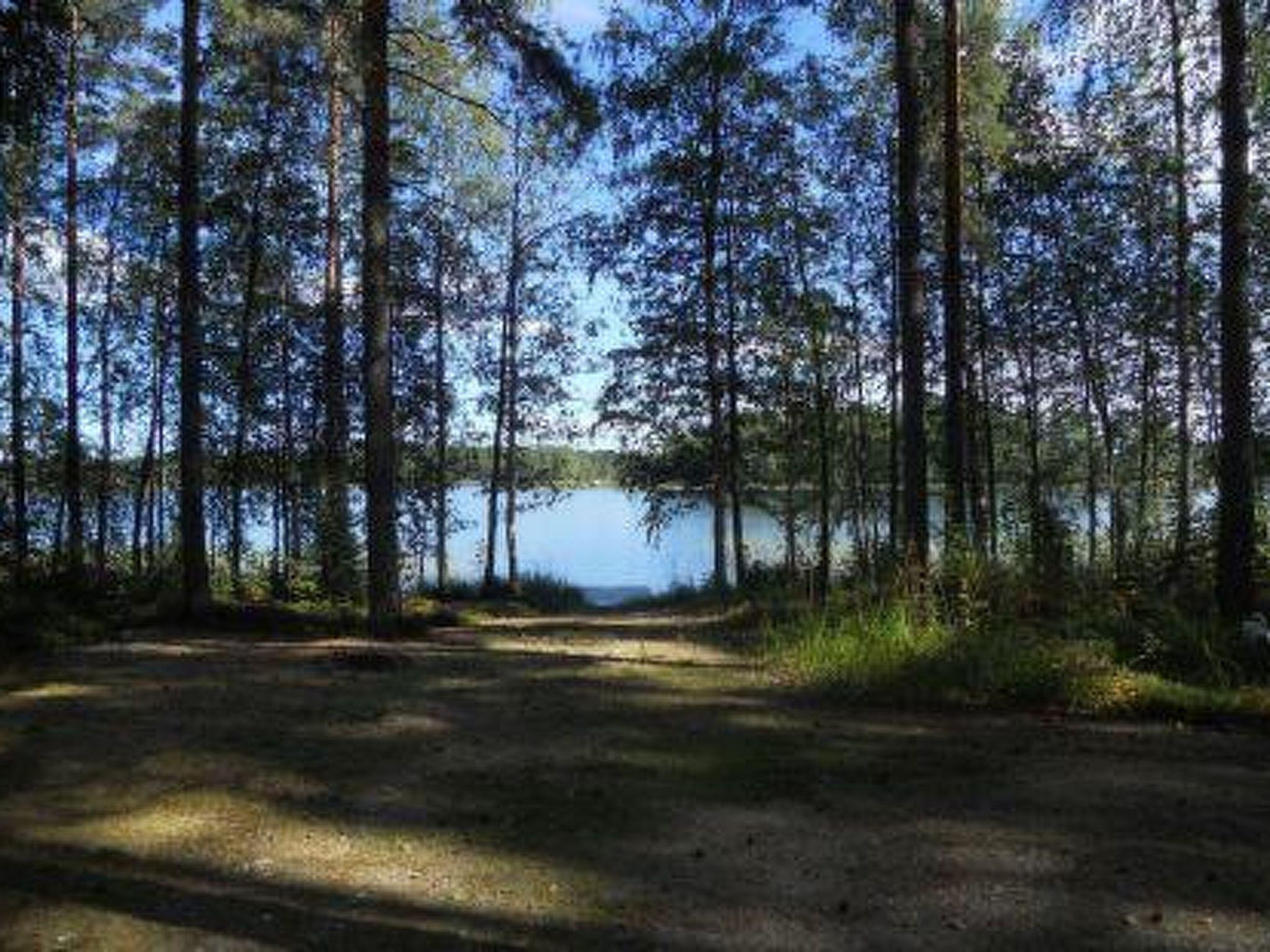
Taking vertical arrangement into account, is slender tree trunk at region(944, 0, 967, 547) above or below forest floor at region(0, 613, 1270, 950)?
above

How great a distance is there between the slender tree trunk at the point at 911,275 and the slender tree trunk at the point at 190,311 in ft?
24.6

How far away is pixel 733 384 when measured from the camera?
73.9 feet

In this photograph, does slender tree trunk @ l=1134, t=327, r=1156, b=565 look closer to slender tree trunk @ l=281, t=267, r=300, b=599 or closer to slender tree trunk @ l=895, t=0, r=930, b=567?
slender tree trunk @ l=895, t=0, r=930, b=567

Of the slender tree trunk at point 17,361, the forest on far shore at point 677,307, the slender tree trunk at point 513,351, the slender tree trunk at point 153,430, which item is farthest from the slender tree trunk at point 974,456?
the slender tree trunk at point 153,430

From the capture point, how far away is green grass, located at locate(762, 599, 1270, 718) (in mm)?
7680

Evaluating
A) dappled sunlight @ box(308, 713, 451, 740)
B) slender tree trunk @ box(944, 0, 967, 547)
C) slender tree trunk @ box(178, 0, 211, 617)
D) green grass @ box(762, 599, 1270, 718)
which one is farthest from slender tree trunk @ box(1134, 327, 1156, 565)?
dappled sunlight @ box(308, 713, 451, 740)

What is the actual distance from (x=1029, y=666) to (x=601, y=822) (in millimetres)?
3800

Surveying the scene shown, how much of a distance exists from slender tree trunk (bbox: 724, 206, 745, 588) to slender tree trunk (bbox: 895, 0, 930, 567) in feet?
31.5

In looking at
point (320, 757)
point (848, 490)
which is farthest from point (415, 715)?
point (848, 490)

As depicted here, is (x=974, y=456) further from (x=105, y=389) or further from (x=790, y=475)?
(x=105, y=389)

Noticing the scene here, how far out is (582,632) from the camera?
1411 centimetres

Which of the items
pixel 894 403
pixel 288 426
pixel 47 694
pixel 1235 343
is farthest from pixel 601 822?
pixel 894 403

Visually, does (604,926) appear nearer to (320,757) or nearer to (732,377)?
(320,757)

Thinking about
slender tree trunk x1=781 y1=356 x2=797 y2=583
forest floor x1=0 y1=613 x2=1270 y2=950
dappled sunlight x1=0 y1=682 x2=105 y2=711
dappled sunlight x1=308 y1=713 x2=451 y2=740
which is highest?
slender tree trunk x1=781 y1=356 x2=797 y2=583
